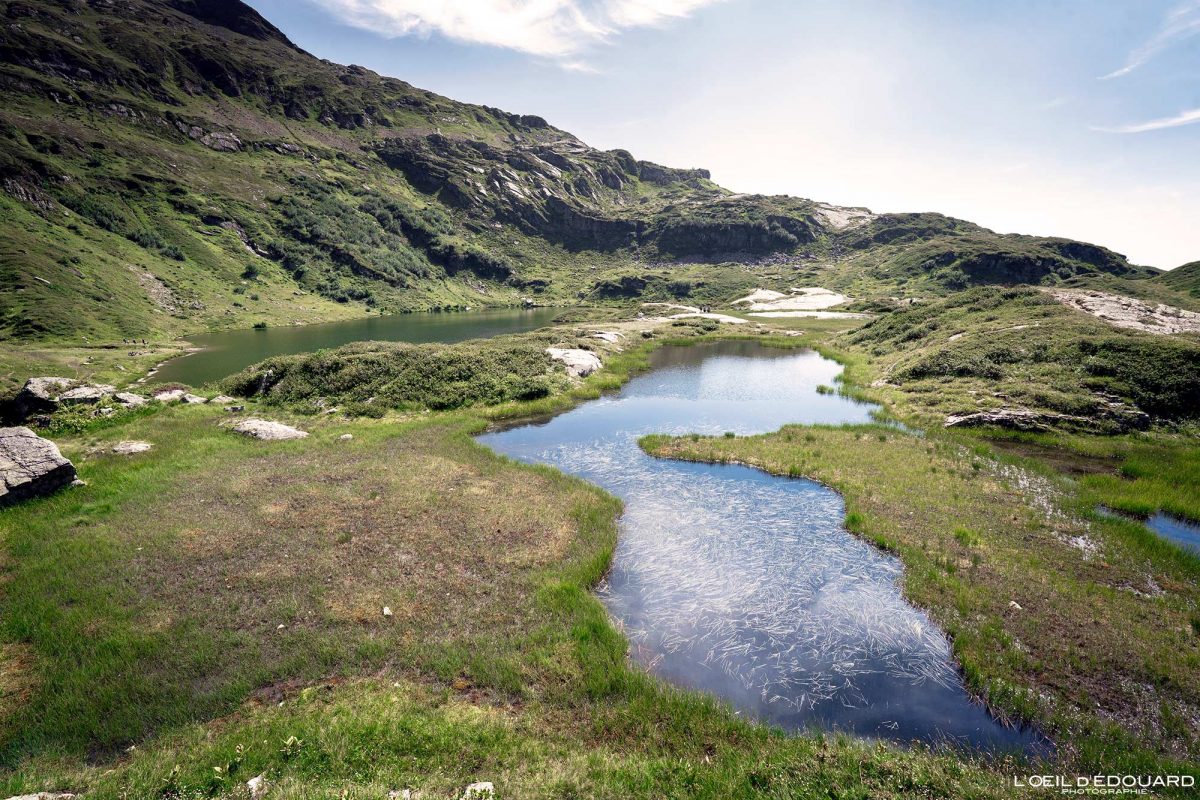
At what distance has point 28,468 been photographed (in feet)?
76.6

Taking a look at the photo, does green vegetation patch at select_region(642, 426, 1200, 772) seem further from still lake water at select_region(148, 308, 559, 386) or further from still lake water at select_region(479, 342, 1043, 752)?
still lake water at select_region(148, 308, 559, 386)

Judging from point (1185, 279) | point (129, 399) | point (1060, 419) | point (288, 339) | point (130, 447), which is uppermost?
point (1185, 279)

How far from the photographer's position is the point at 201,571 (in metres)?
18.4

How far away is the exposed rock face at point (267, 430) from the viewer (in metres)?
35.3

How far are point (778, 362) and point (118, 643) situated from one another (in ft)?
242

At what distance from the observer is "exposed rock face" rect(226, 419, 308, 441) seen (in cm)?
3525

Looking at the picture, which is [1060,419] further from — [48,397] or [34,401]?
[34,401]

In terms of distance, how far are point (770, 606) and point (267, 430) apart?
123ft

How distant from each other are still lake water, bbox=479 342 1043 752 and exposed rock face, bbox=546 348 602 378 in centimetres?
2416

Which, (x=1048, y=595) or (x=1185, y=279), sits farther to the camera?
(x=1185, y=279)

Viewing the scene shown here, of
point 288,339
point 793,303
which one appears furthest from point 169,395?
point 793,303

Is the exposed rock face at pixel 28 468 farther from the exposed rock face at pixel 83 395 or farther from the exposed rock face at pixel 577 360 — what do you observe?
the exposed rock face at pixel 577 360

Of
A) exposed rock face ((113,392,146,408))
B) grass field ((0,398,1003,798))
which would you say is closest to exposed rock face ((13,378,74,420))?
exposed rock face ((113,392,146,408))

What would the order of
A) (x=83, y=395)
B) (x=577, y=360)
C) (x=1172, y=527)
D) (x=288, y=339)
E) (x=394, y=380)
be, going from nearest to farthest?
(x=1172, y=527)
(x=83, y=395)
(x=394, y=380)
(x=577, y=360)
(x=288, y=339)
